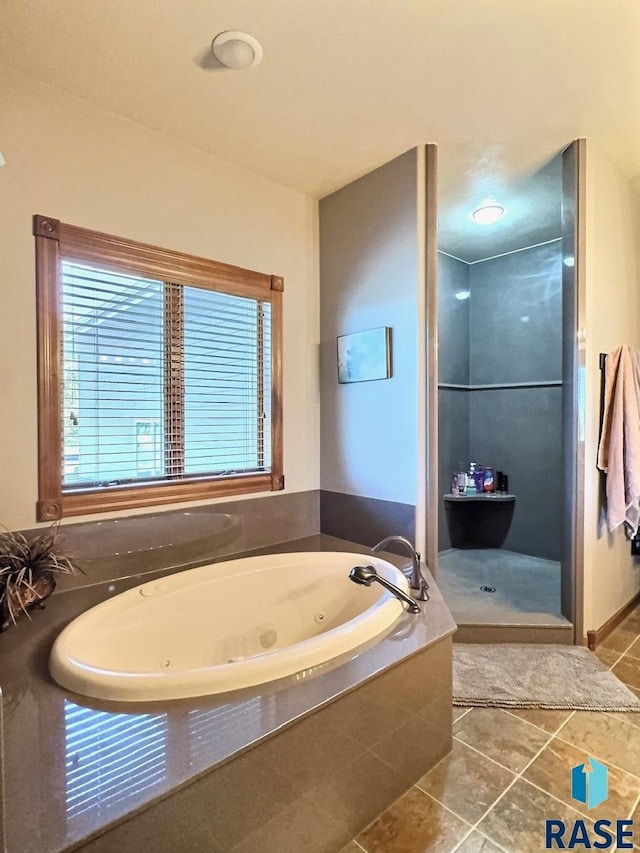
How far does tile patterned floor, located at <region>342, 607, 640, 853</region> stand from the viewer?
4.41 ft

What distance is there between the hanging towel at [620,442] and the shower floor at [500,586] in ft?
2.15

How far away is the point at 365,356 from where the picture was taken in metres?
2.56

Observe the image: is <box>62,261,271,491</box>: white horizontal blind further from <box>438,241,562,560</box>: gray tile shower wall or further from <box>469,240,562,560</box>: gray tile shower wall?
<box>469,240,562,560</box>: gray tile shower wall

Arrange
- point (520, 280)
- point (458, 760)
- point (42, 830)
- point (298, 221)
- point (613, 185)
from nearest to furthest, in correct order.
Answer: point (42, 830) → point (458, 760) → point (613, 185) → point (298, 221) → point (520, 280)

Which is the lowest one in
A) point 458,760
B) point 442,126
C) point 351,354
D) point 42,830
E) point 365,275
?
point 458,760

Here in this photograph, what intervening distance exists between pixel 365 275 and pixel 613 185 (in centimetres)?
153

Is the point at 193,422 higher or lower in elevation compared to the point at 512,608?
higher

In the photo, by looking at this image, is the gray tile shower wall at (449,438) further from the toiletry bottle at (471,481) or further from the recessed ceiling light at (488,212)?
the recessed ceiling light at (488,212)

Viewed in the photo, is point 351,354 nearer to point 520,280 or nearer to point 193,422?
point 193,422

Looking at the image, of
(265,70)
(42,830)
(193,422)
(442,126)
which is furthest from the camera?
(193,422)

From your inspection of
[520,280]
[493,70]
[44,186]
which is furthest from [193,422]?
[520,280]

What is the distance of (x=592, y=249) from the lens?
7.85 feet

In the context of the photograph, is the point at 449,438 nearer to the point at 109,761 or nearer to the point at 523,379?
the point at 523,379

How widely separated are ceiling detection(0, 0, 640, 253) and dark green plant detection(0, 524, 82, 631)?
1.90 metres
